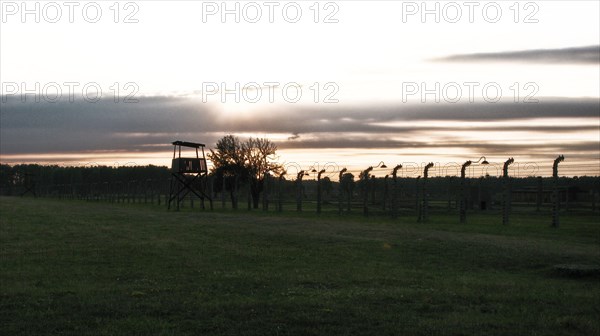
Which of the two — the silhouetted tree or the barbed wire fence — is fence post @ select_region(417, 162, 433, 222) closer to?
the barbed wire fence

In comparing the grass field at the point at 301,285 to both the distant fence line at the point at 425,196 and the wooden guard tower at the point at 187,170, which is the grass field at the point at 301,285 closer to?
the distant fence line at the point at 425,196

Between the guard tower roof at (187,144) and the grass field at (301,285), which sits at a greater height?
the guard tower roof at (187,144)

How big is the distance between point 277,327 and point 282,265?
22.9 ft

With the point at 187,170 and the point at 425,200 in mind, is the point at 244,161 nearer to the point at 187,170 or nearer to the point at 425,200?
the point at 187,170

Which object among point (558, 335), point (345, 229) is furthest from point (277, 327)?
point (345, 229)

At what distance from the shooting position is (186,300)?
41.1ft

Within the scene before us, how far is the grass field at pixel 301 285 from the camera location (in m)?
10.7

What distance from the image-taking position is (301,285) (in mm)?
14320

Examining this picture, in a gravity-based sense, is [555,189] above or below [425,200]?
above

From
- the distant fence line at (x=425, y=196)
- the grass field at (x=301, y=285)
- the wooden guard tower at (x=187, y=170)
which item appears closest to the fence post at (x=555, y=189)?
the distant fence line at (x=425, y=196)

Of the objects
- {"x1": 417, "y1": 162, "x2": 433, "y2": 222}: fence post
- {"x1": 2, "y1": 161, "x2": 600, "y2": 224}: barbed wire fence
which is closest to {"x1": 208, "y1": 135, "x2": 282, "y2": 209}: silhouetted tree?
{"x1": 2, "y1": 161, "x2": 600, "y2": 224}: barbed wire fence

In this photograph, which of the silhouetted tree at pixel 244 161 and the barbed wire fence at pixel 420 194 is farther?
the silhouetted tree at pixel 244 161

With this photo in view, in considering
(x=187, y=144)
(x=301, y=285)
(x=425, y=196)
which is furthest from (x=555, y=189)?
(x=187, y=144)

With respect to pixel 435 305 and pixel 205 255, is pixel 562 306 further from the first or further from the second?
pixel 205 255
